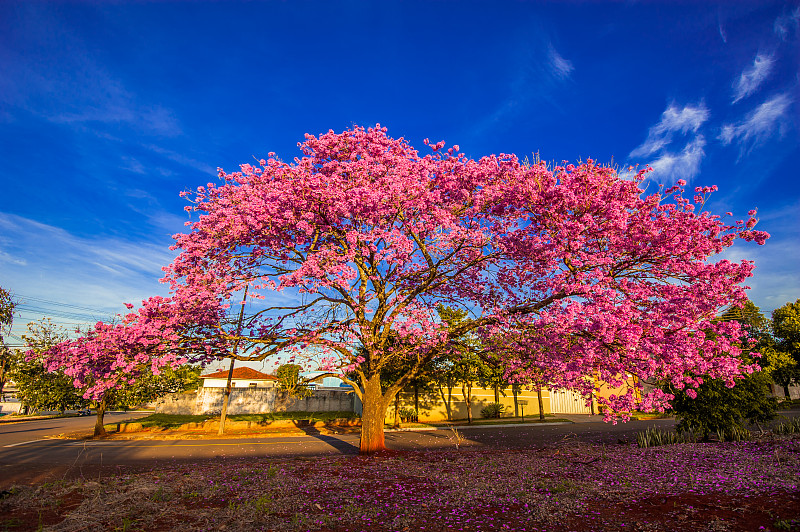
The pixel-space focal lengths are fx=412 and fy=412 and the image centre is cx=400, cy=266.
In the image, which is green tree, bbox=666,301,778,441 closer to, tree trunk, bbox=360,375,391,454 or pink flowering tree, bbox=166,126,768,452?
pink flowering tree, bbox=166,126,768,452

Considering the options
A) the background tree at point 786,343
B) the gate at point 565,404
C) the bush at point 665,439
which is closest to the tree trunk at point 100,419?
the bush at point 665,439

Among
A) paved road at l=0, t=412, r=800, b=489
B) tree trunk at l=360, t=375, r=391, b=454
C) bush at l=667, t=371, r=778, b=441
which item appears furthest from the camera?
bush at l=667, t=371, r=778, b=441

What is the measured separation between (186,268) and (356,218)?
517cm

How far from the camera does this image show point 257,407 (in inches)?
1465

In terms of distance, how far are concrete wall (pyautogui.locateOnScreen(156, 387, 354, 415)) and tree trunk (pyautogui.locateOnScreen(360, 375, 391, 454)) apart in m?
26.3

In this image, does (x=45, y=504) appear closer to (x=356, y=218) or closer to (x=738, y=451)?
(x=356, y=218)

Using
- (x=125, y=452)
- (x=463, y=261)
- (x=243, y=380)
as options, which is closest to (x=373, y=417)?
(x=463, y=261)

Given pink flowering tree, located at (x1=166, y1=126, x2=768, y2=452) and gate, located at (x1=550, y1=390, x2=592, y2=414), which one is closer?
pink flowering tree, located at (x1=166, y1=126, x2=768, y2=452)

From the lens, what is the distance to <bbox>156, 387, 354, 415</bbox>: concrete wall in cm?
3647

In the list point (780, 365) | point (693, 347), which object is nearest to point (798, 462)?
point (693, 347)

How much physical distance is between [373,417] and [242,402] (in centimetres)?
2769

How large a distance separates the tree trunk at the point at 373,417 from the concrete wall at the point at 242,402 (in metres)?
26.3

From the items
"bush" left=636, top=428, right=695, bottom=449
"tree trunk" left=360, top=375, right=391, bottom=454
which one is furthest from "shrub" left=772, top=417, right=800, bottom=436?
"tree trunk" left=360, top=375, right=391, bottom=454

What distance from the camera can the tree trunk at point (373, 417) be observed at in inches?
535
